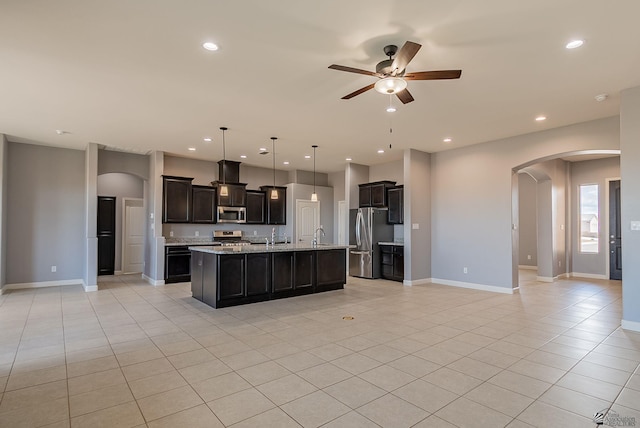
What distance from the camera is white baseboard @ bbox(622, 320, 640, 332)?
4.14 metres

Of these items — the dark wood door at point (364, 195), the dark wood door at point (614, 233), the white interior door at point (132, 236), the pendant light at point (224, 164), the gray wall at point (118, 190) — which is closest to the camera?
the pendant light at point (224, 164)

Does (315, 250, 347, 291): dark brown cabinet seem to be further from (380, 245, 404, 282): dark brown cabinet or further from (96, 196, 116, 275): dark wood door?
(96, 196, 116, 275): dark wood door

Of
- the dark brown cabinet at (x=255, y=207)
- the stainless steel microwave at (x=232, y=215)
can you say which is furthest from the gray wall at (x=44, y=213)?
the dark brown cabinet at (x=255, y=207)

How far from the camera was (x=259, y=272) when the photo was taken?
5641 mm

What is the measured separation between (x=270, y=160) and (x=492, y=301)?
228 inches

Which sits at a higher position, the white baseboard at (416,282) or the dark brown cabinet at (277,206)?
the dark brown cabinet at (277,206)

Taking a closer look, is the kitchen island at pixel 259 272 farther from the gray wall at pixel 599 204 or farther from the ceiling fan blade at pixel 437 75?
the gray wall at pixel 599 204

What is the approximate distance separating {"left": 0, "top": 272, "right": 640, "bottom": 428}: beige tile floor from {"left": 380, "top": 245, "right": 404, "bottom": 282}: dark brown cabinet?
7.50ft

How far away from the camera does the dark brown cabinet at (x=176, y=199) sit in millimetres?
7688

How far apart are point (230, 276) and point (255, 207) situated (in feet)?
13.2

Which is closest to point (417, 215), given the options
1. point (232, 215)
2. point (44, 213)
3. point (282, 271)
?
point (282, 271)

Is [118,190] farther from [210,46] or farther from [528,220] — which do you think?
[528,220]

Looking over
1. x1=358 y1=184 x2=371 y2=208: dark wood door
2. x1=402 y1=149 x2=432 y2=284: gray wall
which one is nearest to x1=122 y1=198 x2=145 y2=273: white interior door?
x1=358 y1=184 x2=371 y2=208: dark wood door

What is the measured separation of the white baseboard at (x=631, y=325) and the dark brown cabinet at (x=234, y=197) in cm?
740
